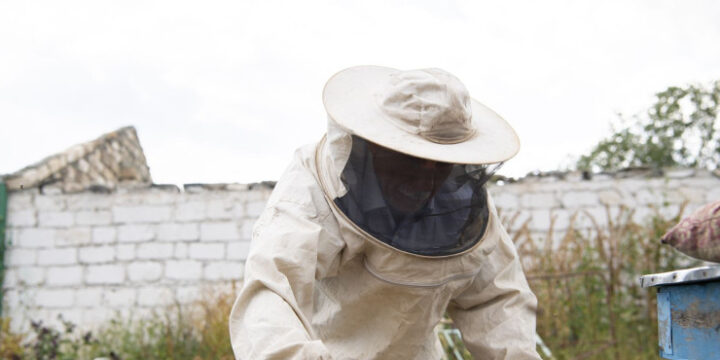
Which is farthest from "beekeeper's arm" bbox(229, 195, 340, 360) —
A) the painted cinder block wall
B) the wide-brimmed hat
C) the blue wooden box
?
the painted cinder block wall

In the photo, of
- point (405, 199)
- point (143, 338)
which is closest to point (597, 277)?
point (143, 338)

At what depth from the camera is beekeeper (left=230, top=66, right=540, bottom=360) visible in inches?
73.1

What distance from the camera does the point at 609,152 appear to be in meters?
20.6

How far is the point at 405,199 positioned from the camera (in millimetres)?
2025

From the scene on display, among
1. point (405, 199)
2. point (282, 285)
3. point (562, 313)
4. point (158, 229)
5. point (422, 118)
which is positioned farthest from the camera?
point (158, 229)

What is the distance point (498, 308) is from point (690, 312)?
2.16ft

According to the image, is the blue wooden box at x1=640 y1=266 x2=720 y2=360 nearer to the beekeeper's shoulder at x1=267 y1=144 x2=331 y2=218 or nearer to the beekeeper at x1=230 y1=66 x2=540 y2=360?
the beekeeper at x1=230 y1=66 x2=540 y2=360

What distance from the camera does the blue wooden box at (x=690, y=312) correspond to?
2.18m

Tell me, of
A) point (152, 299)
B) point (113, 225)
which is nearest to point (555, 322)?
point (152, 299)

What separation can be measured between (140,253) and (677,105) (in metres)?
16.5

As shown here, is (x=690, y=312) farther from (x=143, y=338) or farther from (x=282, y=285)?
(x=143, y=338)

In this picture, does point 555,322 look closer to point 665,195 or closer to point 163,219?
point 665,195

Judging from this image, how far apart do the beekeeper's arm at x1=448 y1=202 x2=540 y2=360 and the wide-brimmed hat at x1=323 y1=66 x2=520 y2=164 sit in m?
0.34

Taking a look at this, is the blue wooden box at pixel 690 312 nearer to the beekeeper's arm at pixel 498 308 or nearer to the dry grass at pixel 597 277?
the beekeeper's arm at pixel 498 308
